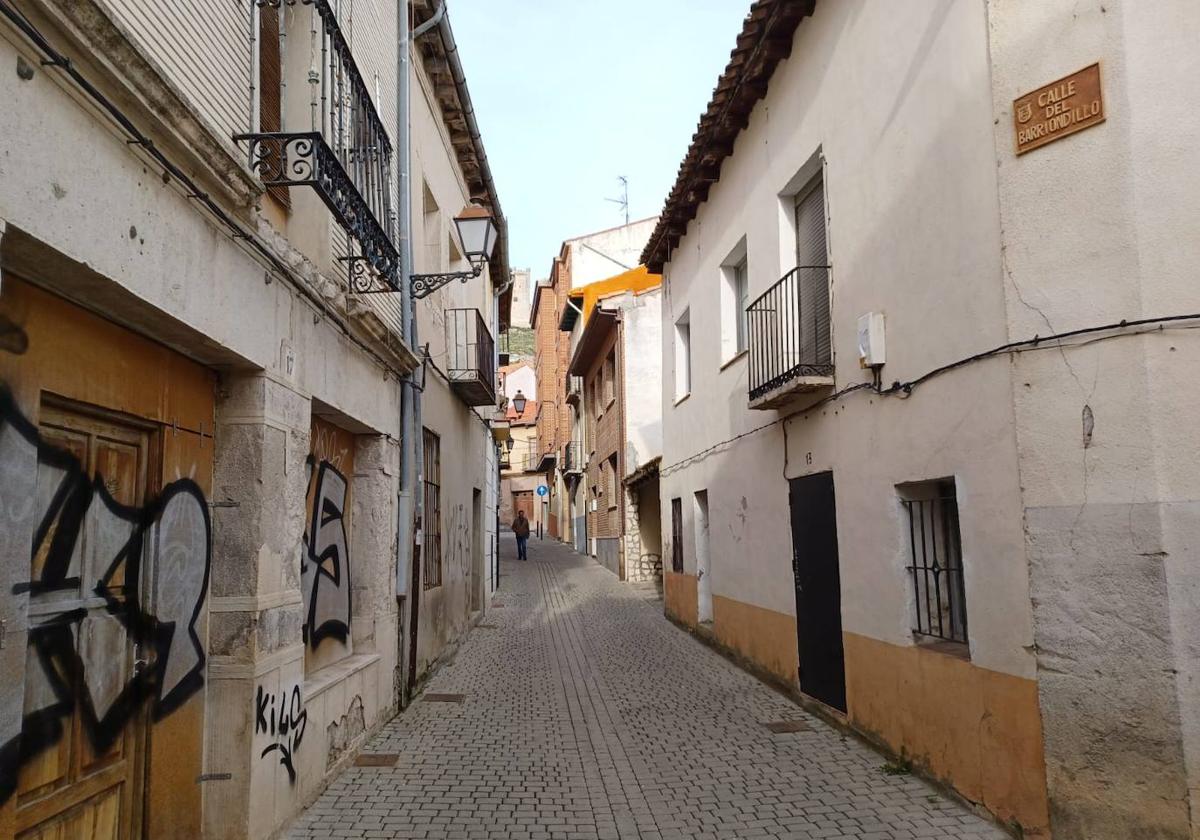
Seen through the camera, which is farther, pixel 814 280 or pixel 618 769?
pixel 814 280

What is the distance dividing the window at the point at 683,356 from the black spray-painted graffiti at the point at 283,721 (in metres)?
8.12

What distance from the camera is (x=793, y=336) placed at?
304 inches

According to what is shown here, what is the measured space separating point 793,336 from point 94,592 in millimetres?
5736

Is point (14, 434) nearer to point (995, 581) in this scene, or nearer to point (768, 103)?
point (995, 581)

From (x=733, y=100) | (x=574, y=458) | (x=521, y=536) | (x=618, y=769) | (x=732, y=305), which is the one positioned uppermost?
(x=733, y=100)

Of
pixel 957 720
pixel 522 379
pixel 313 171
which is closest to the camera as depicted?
pixel 313 171

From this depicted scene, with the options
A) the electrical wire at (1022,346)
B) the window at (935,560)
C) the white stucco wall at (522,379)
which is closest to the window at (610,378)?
the electrical wire at (1022,346)

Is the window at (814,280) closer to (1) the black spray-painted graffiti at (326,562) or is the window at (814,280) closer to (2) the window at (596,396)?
(1) the black spray-painted graffiti at (326,562)

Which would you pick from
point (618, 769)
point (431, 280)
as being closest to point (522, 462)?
point (431, 280)

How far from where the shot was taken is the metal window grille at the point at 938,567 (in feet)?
18.5

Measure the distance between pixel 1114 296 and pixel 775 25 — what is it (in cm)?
440

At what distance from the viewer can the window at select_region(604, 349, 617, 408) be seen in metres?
20.0

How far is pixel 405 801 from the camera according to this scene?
5.21 meters

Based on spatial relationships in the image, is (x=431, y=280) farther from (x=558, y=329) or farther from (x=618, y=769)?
(x=558, y=329)
